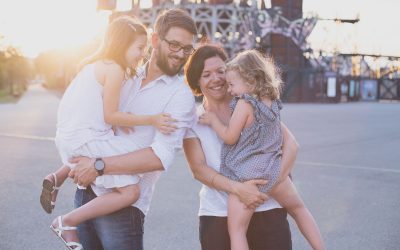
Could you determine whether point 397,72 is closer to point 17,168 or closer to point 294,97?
point 294,97

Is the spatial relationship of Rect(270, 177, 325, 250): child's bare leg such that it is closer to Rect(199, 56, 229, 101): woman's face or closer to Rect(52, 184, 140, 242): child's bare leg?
Rect(199, 56, 229, 101): woman's face

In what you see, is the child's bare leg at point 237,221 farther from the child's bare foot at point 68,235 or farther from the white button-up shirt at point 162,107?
the child's bare foot at point 68,235

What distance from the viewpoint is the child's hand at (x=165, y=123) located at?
270 cm

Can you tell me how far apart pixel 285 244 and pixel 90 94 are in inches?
50.8

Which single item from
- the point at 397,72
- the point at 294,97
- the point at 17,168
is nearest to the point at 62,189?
the point at 17,168

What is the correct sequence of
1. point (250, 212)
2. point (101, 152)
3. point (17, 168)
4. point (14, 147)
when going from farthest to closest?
point (14, 147), point (17, 168), point (250, 212), point (101, 152)

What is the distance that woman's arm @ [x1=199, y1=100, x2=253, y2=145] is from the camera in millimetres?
2941

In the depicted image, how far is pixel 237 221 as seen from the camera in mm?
2998

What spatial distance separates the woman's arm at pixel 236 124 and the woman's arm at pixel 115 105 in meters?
0.34

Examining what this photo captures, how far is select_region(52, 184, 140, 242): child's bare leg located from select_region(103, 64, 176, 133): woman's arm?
1.03 ft

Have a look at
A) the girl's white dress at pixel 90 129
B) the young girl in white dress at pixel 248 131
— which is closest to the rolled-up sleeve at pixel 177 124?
the girl's white dress at pixel 90 129

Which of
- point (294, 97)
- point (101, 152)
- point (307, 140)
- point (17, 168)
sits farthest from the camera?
point (294, 97)

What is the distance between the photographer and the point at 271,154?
3021mm

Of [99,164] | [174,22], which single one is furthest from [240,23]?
[99,164]
